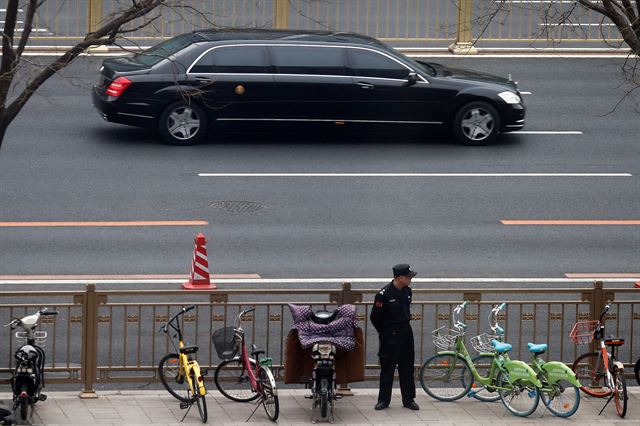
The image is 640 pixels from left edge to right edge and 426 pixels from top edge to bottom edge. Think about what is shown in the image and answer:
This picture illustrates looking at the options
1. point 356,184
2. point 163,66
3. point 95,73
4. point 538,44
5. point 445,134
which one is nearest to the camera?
point 356,184

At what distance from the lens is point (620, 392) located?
12.2 metres

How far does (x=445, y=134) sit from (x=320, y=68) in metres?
2.46

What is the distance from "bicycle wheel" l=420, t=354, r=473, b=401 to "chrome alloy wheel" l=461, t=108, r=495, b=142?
966cm

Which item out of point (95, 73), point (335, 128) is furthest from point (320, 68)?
point (95, 73)

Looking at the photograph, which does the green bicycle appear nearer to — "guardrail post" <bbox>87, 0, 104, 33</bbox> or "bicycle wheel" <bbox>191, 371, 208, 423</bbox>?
"bicycle wheel" <bbox>191, 371, 208, 423</bbox>

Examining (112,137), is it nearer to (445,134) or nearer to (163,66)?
(163,66)

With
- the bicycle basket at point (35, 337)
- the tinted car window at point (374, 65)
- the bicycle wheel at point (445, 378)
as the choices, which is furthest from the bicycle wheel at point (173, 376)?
the tinted car window at point (374, 65)

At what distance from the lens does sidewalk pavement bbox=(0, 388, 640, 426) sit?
1174 centimetres

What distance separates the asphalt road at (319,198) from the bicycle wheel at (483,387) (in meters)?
3.74

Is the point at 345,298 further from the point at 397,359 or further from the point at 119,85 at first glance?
the point at 119,85

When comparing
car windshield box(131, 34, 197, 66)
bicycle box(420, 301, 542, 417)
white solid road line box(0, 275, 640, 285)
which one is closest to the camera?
bicycle box(420, 301, 542, 417)

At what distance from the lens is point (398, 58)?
21.6 m

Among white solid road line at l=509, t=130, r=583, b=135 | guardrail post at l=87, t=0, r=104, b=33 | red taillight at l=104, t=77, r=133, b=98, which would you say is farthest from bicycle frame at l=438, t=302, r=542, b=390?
guardrail post at l=87, t=0, r=104, b=33

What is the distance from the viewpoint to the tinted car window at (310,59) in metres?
21.4
